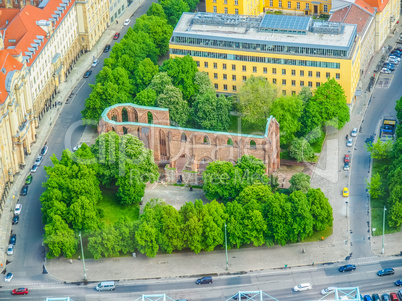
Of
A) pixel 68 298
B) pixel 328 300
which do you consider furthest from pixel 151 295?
pixel 328 300

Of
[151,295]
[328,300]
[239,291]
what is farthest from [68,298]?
[328,300]

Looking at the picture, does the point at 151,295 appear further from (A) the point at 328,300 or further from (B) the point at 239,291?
(A) the point at 328,300

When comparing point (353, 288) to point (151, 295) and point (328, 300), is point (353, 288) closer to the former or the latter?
point (328, 300)

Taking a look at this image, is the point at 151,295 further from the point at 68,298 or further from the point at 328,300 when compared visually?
the point at 328,300

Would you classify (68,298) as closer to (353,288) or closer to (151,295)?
(151,295)

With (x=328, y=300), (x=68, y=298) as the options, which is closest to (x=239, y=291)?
(x=328, y=300)
